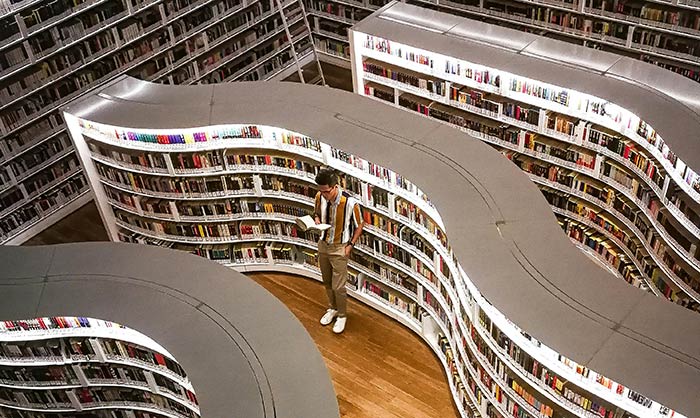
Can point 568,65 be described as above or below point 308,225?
above

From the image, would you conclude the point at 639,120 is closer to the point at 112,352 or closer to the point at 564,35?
the point at 564,35

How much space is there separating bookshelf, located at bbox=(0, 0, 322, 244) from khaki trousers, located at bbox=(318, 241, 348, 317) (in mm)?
4201

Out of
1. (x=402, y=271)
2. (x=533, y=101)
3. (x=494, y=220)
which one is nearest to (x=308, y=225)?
(x=402, y=271)

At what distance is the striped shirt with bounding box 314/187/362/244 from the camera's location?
690cm

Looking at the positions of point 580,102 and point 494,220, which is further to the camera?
point 580,102

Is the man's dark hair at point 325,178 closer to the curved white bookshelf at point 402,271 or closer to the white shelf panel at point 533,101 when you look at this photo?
the curved white bookshelf at point 402,271

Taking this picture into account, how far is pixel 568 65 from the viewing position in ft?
25.9

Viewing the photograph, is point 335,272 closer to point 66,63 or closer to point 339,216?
point 339,216

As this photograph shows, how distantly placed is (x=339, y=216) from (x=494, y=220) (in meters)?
1.58

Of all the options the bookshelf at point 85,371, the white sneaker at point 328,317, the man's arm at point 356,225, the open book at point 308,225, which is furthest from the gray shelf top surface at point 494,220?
the bookshelf at point 85,371

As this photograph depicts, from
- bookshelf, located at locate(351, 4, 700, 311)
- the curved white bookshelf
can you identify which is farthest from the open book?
bookshelf, located at locate(351, 4, 700, 311)

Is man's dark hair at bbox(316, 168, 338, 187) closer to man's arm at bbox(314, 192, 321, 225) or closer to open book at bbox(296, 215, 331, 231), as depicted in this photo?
man's arm at bbox(314, 192, 321, 225)

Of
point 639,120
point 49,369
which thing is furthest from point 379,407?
point 639,120

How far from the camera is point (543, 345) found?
16.7 feet
